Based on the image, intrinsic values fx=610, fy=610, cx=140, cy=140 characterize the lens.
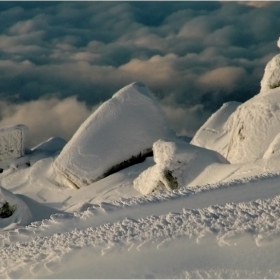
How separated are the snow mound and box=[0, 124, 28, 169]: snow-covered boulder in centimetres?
404

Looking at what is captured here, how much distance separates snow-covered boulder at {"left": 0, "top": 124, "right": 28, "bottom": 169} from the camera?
10.9 metres

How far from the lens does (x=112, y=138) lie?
360 inches

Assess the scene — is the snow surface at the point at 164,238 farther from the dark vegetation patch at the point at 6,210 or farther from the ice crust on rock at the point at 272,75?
the ice crust on rock at the point at 272,75

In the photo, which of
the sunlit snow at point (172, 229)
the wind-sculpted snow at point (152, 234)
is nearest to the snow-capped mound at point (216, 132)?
the sunlit snow at point (172, 229)

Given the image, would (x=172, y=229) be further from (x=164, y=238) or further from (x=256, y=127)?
(x=256, y=127)

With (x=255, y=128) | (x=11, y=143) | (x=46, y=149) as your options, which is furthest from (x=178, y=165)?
(x=46, y=149)

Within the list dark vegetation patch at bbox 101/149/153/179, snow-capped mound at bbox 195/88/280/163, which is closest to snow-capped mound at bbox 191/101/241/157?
dark vegetation patch at bbox 101/149/153/179

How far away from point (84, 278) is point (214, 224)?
795 mm

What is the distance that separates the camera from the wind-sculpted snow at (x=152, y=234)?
3314mm

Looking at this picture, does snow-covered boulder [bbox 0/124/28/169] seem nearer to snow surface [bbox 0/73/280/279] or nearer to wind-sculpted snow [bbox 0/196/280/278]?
snow surface [bbox 0/73/280/279]

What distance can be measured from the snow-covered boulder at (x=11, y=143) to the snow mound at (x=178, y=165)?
13.3ft

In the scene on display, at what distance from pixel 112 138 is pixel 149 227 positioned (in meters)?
5.65

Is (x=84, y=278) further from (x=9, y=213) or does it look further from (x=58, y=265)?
(x=9, y=213)

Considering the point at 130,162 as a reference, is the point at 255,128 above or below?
above
